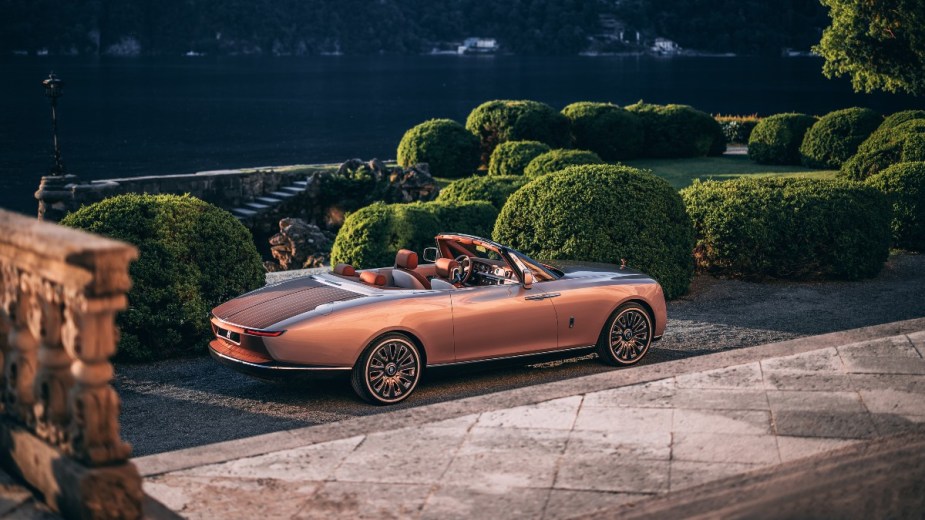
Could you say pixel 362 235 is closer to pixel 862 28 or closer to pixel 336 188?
pixel 336 188

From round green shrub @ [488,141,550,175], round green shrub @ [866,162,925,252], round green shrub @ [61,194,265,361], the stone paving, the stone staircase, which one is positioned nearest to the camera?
the stone paving

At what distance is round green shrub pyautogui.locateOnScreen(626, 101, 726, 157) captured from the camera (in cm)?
3600

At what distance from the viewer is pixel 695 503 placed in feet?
21.6

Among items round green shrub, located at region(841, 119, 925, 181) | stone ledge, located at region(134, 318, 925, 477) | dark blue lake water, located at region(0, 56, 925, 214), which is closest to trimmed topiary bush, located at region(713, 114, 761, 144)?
round green shrub, located at region(841, 119, 925, 181)

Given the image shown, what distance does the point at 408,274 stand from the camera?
10516 mm

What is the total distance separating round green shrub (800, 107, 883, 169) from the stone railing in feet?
91.5

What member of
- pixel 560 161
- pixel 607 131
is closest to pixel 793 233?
pixel 560 161

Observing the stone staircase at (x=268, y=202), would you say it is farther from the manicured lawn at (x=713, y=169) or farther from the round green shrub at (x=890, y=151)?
the round green shrub at (x=890, y=151)

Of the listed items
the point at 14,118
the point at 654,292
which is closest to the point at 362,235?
the point at 654,292

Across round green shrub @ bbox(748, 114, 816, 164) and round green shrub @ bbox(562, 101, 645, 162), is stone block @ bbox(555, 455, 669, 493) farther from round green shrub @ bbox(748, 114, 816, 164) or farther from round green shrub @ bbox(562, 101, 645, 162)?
round green shrub @ bbox(562, 101, 645, 162)

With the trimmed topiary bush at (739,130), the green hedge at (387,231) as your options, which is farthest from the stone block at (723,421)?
the trimmed topiary bush at (739,130)

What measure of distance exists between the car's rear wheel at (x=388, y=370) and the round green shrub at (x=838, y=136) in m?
23.8

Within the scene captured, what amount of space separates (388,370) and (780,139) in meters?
25.8

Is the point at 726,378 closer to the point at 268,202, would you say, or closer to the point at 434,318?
the point at 434,318
